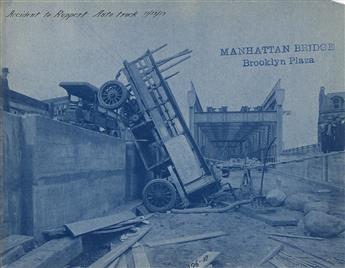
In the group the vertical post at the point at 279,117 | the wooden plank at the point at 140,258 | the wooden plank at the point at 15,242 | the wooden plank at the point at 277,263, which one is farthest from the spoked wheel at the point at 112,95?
the wooden plank at the point at 277,263

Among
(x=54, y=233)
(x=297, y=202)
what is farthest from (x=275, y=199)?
(x=54, y=233)

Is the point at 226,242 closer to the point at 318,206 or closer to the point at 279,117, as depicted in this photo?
the point at 318,206

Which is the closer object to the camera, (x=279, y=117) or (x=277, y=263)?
(x=277, y=263)

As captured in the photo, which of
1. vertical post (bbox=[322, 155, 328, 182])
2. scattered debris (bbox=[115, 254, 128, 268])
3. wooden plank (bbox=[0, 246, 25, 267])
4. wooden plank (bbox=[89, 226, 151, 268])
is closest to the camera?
wooden plank (bbox=[0, 246, 25, 267])

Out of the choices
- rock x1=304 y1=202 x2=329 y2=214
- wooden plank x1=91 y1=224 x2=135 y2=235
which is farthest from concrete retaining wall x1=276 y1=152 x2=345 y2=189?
wooden plank x1=91 y1=224 x2=135 y2=235

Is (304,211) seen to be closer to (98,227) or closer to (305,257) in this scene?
(305,257)

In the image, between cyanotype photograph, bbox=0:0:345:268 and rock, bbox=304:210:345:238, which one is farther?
rock, bbox=304:210:345:238

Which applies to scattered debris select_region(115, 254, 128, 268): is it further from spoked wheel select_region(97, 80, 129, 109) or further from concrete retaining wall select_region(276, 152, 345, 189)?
concrete retaining wall select_region(276, 152, 345, 189)

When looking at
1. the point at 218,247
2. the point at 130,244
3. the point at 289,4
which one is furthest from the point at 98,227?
the point at 289,4
